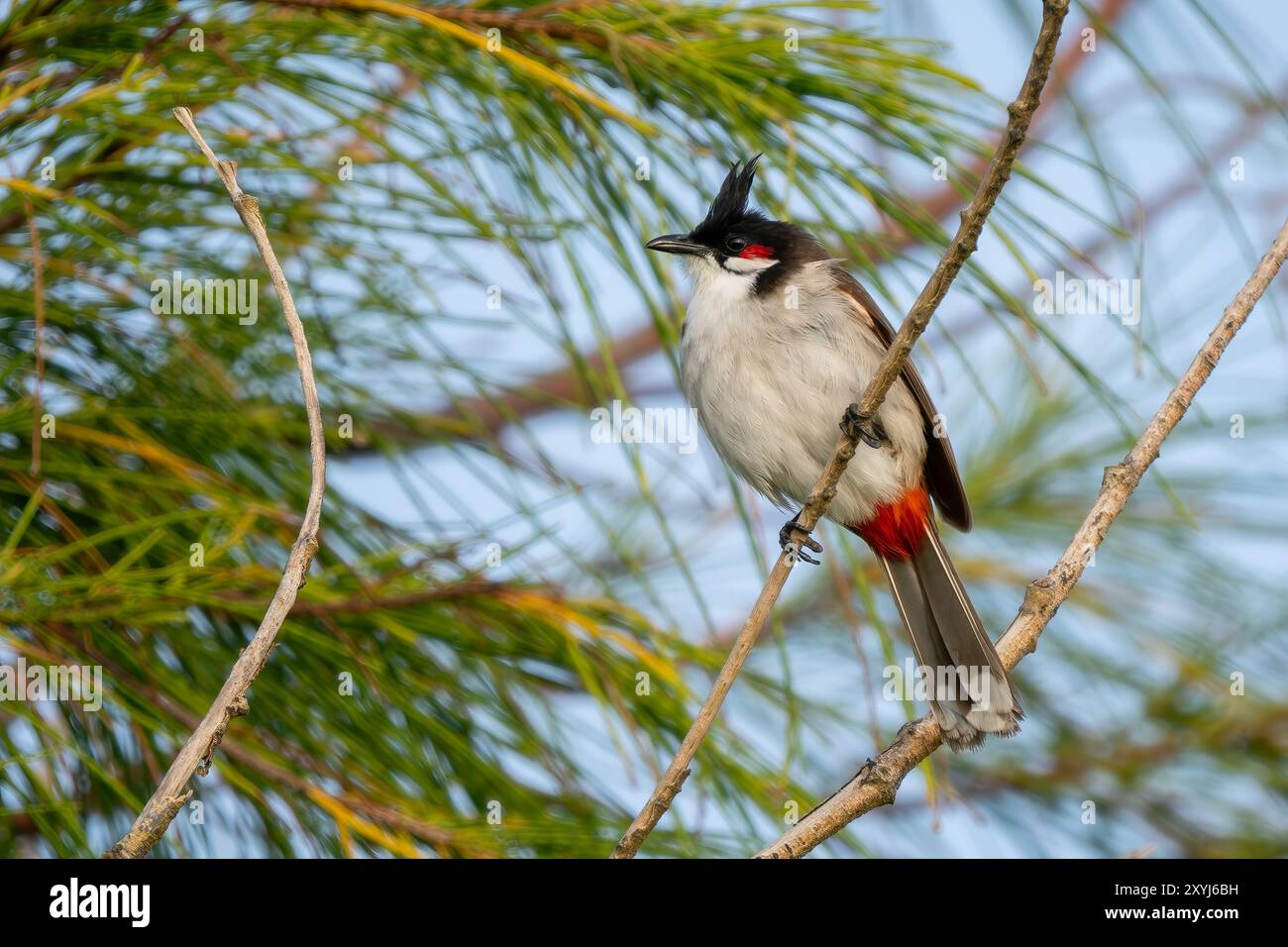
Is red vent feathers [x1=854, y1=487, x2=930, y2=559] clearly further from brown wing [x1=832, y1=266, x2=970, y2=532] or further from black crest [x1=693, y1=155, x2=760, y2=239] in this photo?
black crest [x1=693, y1=155, x2=760, y2=239]

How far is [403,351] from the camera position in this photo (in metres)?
2.37

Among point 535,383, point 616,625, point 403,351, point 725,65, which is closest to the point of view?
point 725,65

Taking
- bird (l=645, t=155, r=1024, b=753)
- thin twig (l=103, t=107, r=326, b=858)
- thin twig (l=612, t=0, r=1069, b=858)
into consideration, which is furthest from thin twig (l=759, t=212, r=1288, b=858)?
bird (l=645, t=155, r=1024, b=753)

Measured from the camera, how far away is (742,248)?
3.12 meters

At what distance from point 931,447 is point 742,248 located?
2.09 ft

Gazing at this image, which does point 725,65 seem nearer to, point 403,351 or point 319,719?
point 403,351

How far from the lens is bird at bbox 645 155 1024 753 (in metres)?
2.74

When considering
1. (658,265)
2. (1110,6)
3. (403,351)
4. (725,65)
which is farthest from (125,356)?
(1110,6)

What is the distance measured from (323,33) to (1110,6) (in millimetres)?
2023

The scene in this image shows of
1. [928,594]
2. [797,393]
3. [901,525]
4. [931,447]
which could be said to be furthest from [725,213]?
[928,594]

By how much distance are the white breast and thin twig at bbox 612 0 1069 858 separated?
3.84ft

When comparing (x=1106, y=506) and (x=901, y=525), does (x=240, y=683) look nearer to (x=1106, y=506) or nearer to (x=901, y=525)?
(x=1106, y=506)

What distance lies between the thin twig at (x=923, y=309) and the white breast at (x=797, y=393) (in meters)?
1.17

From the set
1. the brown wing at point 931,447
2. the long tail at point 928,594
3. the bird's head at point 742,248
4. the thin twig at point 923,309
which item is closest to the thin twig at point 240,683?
the thin twig at point 923,309
